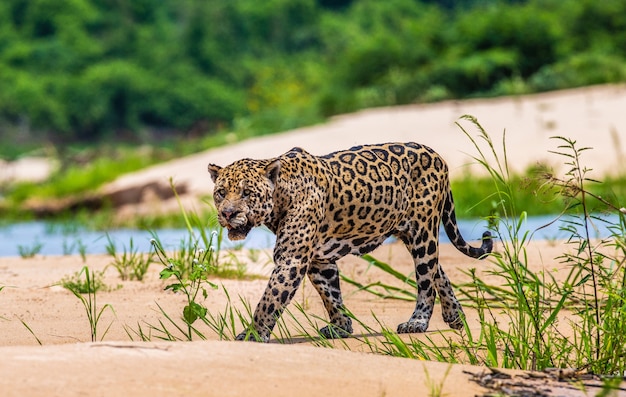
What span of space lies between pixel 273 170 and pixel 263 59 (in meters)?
42.2

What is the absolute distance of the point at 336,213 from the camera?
18.6 ft

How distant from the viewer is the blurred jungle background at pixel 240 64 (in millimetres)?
25078

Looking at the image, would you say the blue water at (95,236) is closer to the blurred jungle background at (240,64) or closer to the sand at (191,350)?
the sand at (191,350)

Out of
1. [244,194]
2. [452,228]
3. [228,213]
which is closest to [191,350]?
[228,213]

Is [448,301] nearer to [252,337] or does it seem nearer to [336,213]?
[336,213]

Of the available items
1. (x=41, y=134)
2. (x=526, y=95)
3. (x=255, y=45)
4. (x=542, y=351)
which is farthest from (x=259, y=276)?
(x=255, y=45)

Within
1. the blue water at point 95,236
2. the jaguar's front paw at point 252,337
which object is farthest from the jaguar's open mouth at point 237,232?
the blue water at point 95,236

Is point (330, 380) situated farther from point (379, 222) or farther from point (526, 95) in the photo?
point (526, 95)

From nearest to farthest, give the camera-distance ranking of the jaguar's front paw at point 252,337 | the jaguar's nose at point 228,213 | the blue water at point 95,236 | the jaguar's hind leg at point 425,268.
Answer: the jaguar's front paw at point 252,337, the jaguar's nose at point 228,213, the jaguar's hind leg at point 425,268, the blue water at point 95,236

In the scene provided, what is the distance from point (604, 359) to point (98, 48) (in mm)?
41495

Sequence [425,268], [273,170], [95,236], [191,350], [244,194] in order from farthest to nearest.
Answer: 1. [95,236]
2. [425,268]
3. [273,170]
4. [244,194]
5. [191,350]

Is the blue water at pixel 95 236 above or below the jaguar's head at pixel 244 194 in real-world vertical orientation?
below

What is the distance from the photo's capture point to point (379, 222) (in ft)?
19.0

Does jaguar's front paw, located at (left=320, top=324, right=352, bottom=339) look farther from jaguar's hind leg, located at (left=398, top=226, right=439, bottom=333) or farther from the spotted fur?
jaguar's hind leg, located at (left=398, top=226, right=439, bottom=333)
